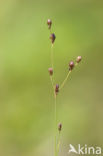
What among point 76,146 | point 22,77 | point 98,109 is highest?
point 22,77

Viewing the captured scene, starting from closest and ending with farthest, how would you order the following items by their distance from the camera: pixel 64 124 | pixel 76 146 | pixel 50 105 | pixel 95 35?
pixel 76 146 → pixel 64 124 → pixel 50 105 → pixel 95 35

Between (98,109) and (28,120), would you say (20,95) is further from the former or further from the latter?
(98,109)

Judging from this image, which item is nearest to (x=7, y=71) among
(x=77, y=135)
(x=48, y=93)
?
(x=48, y=93)

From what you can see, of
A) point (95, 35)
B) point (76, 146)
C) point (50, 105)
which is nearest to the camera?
point (76, 146)

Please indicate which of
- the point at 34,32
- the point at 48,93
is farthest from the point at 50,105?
the point at 34,32

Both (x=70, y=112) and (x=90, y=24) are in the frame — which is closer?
(x=70, y=112)

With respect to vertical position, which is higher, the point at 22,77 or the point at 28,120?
the point at 22,77

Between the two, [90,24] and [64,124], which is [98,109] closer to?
[64,124]
